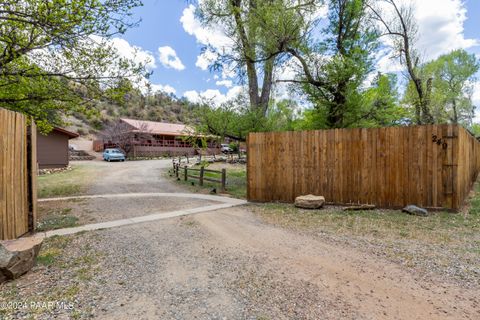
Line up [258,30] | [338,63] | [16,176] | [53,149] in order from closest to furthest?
[16,176] < [338,63] < [258,30] < [53,149]

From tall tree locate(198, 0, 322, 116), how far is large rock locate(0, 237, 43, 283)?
9211 mm

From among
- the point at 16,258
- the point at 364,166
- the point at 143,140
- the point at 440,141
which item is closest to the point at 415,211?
the point at 364,166

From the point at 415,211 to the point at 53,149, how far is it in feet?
77.2

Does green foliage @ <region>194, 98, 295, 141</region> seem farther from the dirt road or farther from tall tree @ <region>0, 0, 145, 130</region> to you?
the dirt road

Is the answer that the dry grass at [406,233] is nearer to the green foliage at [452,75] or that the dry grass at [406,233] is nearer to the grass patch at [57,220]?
the grass patch at [57,220]

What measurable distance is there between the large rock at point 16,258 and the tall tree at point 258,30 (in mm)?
9211

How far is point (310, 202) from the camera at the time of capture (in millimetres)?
7258

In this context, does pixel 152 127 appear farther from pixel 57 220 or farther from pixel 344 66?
pixel 57 220

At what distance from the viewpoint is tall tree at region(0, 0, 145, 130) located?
6098 mm

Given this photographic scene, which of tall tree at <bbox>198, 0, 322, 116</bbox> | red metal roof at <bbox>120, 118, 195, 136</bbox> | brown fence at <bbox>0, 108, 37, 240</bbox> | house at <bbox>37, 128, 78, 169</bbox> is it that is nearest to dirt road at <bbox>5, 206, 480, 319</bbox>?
brown fence at <bbox>0, 108, 37, 240</bbox>

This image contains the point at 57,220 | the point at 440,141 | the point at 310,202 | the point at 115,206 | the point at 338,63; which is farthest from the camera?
the point at 338,63

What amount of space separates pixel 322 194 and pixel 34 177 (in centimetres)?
700

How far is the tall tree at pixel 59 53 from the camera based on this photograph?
6.10 m

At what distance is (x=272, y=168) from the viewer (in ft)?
27.3
